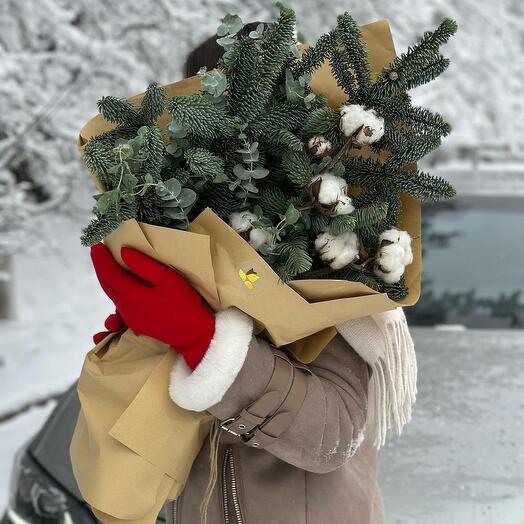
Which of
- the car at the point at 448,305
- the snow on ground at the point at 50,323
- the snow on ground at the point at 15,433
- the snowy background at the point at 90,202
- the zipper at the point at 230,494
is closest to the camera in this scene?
the zipper at the point at 230,494

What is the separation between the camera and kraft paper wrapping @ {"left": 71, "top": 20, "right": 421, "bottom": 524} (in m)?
0.86

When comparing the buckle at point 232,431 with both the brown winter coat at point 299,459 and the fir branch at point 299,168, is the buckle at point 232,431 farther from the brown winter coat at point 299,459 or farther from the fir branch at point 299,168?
the fir branch at point 299,168

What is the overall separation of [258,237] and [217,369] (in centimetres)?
18

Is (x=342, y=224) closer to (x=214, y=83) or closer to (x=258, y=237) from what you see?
(x=258, y=237)

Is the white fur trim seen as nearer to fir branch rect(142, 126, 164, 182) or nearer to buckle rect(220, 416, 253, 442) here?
buckle rect(220, 416, 253, 442)

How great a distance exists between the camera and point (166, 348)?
920 millimetres

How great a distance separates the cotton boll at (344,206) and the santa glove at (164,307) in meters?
0.22

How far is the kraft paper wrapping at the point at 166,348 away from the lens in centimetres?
86

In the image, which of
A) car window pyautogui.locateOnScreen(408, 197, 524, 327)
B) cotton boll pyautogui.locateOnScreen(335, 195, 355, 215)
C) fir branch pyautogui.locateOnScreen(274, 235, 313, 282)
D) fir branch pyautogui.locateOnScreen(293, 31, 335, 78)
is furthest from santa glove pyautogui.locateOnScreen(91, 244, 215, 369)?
car window pyautogui.locateOnScreen(408, 197, 524, 327)

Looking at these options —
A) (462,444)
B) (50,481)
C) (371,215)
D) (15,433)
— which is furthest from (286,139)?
(15,433)

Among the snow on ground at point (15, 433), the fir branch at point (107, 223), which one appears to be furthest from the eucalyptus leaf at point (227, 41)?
the snow on ground at point (15, 433)

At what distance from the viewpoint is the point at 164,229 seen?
836 millimetres

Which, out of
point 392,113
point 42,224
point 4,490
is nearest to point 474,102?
point 42,224

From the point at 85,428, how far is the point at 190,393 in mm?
220
